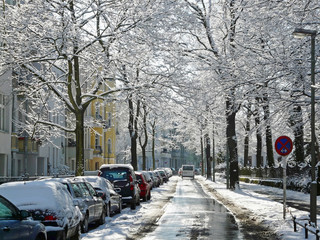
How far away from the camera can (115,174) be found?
2664 centimetres

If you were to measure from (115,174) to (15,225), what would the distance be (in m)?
17.5

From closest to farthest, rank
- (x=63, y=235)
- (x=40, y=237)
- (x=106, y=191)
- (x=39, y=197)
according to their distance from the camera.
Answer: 1. (x=40, y=237)
2. (x=63, y=235)
3. (x=39, y=197)
4. (x=106, y=191)

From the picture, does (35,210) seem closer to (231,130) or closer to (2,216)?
(2,216)

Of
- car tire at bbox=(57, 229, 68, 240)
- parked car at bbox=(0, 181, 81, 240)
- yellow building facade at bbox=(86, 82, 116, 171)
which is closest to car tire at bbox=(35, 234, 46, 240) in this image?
parked car at bbox=(0, 181, 81, 240)

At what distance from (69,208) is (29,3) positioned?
1341 cm

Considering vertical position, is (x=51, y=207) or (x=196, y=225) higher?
(x=51, y=207)

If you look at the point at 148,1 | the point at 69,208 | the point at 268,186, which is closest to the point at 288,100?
the point at 148,1

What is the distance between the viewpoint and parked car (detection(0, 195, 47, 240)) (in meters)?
8.84

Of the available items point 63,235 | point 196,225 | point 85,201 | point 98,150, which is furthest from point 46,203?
point 98,150

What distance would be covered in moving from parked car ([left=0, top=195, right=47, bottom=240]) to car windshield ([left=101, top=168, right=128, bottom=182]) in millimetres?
16213

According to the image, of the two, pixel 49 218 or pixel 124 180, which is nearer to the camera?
pixel 49 218

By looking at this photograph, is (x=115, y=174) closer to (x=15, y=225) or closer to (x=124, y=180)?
(x=124, y=180)

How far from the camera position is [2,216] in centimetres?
917

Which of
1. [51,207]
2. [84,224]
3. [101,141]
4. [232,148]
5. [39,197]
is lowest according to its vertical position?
[84,224]
